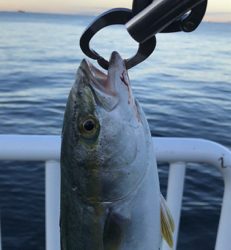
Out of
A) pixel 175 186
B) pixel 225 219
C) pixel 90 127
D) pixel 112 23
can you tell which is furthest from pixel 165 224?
pixel 225 219

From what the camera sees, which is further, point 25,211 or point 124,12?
point 25,211

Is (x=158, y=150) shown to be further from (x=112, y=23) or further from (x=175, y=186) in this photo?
(x=112, y=23)

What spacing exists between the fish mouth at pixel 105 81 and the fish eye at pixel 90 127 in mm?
55

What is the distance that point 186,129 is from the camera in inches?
472

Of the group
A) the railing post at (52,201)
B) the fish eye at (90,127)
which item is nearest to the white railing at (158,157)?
the railing post at (52,201)

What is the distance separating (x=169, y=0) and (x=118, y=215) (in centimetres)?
64

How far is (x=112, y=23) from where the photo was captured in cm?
129

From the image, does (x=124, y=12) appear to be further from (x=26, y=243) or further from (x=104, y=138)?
(x=26, y=243)

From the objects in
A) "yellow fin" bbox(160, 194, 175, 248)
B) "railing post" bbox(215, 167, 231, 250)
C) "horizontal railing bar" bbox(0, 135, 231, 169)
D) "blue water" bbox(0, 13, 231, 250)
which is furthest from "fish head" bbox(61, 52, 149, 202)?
"railing post" bbox(215, 167, 231, 250)

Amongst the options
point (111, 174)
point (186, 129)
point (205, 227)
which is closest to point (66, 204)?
point (111, 174)

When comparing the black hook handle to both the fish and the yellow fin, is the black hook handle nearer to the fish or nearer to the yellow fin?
the fish

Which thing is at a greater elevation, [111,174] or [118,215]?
[111,174]

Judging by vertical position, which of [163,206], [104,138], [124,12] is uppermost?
[124,12]

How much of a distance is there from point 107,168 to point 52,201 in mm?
874
